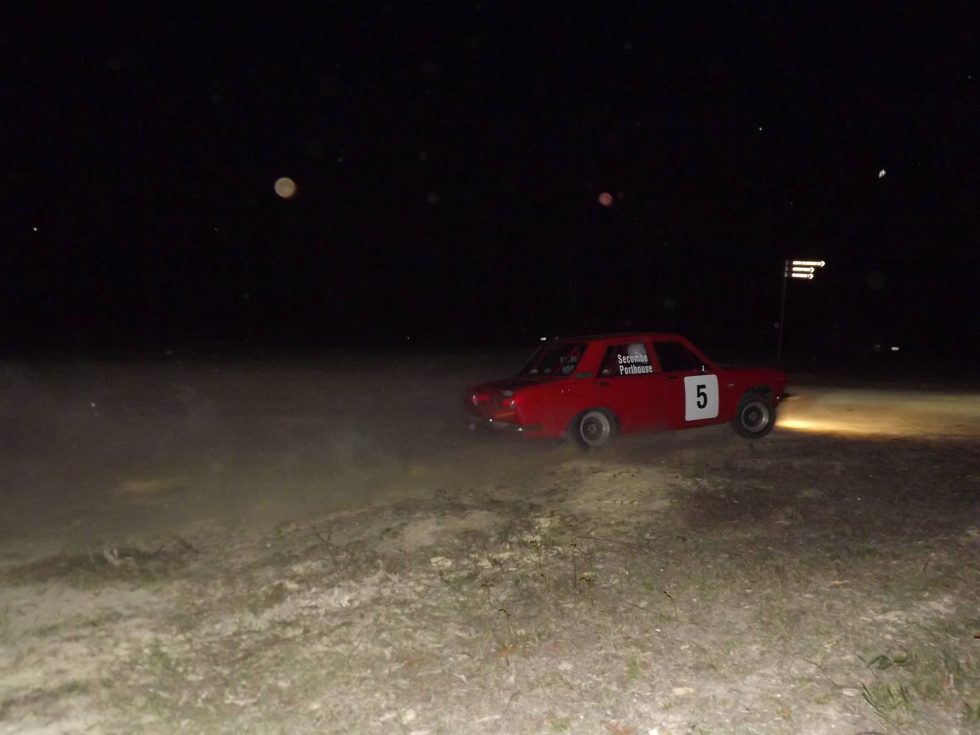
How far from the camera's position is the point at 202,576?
550 centimetres

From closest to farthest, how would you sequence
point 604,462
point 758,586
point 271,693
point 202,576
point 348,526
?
point 271,693
point 758,586
point 202,576
point 348,526
point 604,462

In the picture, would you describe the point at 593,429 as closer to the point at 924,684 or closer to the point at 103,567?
the point at 103,567

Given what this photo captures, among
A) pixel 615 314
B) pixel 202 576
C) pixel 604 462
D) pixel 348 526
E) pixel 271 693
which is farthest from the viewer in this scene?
pixel 615 314

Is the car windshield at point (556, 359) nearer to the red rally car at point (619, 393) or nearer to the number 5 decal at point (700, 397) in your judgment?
the red rally car at point (619, 393)

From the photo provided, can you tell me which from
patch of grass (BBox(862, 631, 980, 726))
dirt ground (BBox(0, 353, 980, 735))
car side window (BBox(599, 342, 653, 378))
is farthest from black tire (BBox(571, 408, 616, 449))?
patch of grass (BBox(862, 631, 980, 726))

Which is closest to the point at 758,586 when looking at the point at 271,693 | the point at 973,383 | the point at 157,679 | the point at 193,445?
the point at 271,693

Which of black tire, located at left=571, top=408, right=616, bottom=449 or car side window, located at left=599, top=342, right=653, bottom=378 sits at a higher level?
car side window, located at left=599, top=342, right=653, bottom=378

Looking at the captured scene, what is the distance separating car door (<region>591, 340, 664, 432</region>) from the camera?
385 inches

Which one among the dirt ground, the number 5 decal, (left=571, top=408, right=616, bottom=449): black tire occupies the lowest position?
the dirt ground

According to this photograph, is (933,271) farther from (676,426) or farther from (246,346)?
(676,426)

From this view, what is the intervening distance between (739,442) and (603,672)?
7.01 m

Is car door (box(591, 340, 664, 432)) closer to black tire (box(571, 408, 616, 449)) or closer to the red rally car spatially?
the red rally car

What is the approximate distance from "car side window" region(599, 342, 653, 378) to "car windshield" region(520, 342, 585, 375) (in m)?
0.35

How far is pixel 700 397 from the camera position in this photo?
10.3 metres
